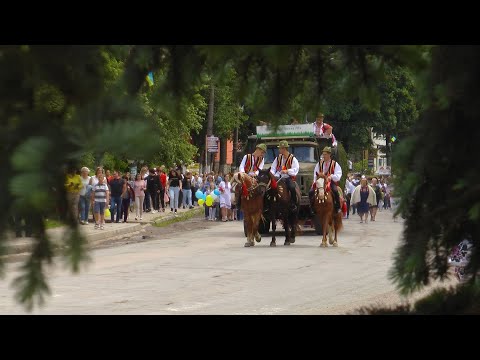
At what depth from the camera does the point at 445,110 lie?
171 inches

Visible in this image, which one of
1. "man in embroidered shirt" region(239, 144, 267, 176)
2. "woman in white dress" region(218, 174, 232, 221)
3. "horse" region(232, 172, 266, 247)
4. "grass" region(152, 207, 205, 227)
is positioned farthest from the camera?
"woman in white dress" region(218, 174, 232, 221)

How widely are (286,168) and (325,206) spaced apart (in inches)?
54.3

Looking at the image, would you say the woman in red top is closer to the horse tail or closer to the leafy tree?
the horse tail

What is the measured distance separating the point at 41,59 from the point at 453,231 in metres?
2.31

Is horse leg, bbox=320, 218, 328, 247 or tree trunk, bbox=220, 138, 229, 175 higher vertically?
tree trunk, bbox=220, 138, 229, 175

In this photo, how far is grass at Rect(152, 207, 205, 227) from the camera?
33.8 metres

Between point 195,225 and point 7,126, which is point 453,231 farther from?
point 195,225

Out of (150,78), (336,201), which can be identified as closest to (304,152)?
(336,201)

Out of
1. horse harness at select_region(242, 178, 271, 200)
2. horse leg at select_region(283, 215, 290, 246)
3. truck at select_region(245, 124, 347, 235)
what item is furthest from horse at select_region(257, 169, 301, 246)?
truck at select_region(245, 124, 347, 235)

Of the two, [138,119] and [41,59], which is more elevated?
[41,59]

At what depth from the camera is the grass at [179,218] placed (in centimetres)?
3384

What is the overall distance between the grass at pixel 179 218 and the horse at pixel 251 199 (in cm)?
1113

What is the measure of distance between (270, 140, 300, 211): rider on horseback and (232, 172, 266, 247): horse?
2.24ft
